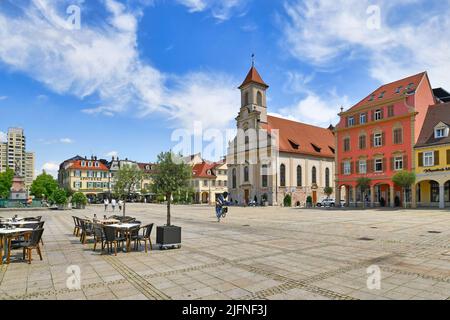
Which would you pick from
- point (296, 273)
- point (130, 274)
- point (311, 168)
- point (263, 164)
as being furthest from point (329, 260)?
point (311, 168)

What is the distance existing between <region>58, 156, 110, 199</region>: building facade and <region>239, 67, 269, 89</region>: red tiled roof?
42875 millimetres

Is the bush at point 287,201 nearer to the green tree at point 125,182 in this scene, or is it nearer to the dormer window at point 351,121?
the dormer window at point 351,121

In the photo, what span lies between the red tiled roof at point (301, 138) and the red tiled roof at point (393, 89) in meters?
14.8

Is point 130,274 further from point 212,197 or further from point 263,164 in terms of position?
point 212,197

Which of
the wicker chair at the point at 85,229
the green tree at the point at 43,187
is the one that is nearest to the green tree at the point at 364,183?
the wicker chair at the point at 85,229

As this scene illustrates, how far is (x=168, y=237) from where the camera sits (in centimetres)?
1029

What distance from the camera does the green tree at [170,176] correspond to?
37.6 feet

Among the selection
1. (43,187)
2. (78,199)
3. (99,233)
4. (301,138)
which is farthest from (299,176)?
(43,187)

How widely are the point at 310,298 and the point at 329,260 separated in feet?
11.0

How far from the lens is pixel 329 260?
28.1 ft

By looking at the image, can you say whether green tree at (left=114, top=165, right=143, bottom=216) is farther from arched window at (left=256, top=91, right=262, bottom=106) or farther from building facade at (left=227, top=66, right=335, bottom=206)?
arched window at (left=256, top=91, right=262, bottom=106)

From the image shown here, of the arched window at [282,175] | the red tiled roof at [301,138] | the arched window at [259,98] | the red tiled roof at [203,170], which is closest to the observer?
the arched window at [282,175]

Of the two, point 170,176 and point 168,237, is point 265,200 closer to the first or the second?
point 170,176

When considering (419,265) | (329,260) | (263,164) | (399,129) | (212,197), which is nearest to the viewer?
(419,265)
